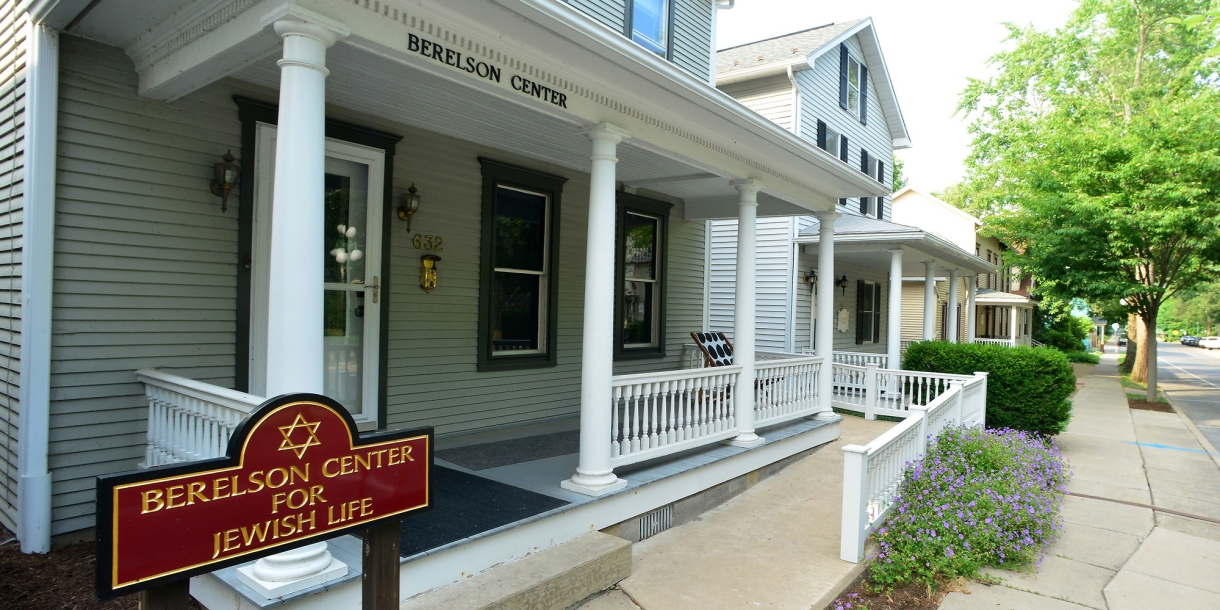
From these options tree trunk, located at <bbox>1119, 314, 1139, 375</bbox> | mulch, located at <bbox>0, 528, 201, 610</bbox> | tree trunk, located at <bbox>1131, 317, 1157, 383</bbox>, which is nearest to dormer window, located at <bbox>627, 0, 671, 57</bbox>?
mulch, located at <bbox>0, 528, 201, 610</bbox>

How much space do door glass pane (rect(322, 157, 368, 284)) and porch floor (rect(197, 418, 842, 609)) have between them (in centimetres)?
169

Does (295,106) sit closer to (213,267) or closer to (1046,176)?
Result: (213,267)

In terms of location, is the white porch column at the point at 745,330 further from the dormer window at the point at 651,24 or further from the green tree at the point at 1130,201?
the green tree at the point at 1130,201

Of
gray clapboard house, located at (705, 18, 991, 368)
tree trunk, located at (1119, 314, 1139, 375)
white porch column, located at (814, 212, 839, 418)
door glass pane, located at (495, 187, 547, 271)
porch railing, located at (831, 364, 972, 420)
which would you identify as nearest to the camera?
door glass pane, located at (495, 187, 547, 271)

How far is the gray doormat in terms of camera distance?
5229 millimetres

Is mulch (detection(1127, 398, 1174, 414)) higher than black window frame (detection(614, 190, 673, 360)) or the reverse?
the reverse

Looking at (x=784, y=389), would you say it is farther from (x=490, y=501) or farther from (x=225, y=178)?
(x=225, y=178)

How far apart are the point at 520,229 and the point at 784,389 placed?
3.30 metres

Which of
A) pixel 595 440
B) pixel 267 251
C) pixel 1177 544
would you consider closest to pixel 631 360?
pixel 595 440

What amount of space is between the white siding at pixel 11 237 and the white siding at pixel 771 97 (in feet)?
35.1

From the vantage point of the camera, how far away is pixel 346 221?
5207 millimetres

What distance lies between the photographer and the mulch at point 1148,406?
45.8ft

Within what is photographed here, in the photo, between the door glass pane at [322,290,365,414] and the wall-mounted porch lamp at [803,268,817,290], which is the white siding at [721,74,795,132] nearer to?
the wall-mounted porch lamp at [803,268,817,290]

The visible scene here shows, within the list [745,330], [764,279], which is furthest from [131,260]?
[764,279]
